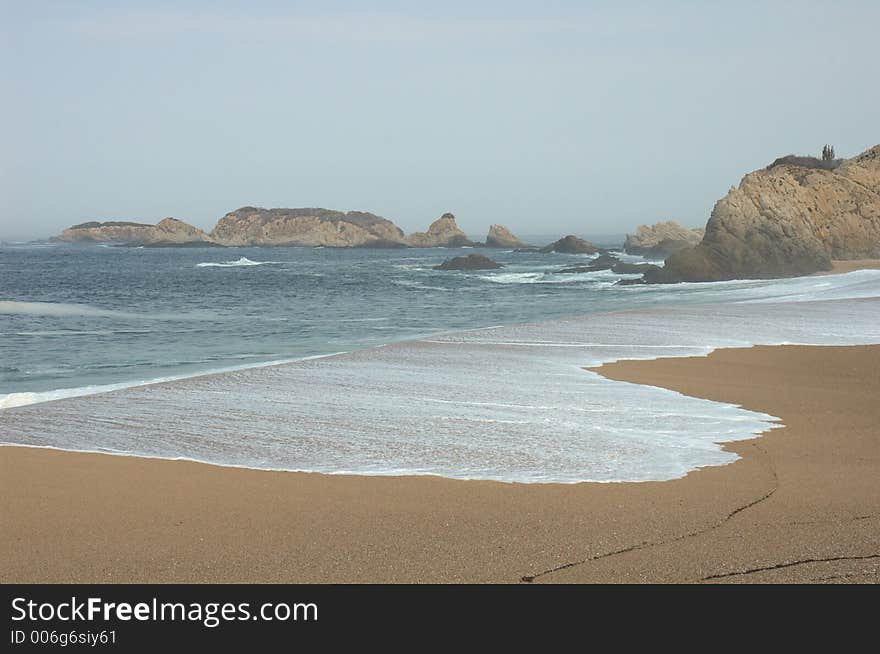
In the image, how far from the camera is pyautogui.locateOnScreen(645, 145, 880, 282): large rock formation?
131 feet

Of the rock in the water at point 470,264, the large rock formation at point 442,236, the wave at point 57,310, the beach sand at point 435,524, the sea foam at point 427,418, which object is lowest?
the beach sand at point 435,524

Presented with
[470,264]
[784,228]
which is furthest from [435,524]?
[470,264]

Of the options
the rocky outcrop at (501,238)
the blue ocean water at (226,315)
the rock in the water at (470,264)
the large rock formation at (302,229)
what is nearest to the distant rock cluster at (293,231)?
the large rock formation at (302,229)

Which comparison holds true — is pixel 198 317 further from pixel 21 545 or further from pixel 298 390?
pixel 21 545

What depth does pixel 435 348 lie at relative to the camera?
16.0 m

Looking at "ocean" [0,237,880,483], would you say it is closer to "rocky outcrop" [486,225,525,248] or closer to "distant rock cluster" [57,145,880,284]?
"distant rock cluster" [57,145,880,284]

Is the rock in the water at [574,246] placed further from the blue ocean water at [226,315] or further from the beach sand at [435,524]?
the beach sand at [435,524]

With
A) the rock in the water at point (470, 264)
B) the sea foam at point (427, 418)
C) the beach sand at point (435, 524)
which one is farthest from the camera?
the rock in the water at point (470, 264)

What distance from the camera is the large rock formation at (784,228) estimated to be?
3997 cm

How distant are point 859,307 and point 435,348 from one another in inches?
445

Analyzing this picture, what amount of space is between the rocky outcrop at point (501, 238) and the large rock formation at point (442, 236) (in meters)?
7.79

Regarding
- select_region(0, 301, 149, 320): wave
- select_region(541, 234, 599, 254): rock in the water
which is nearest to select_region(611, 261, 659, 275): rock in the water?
select_region(0, 301, 149, 320): wave

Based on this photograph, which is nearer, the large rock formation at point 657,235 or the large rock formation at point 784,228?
the large rock formation at point 784,228

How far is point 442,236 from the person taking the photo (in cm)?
14812
